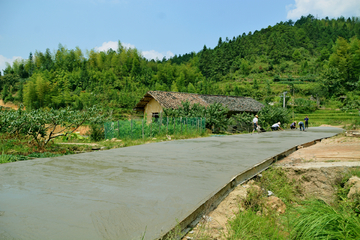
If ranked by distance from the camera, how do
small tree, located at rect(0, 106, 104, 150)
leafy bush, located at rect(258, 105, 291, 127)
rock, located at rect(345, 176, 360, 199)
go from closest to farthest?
rock, located at rect(345, 176, 360, 199), small tree, located at rect(0, 106, 104, 150), leafy bush, located at rect(258, 105, 291, 127)

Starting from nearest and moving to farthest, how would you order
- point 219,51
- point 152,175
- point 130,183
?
1. point 130,183
2. point 152,175
3. point 219,51

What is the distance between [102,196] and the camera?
3.41 metres

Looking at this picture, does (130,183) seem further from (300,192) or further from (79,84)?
(79,84)

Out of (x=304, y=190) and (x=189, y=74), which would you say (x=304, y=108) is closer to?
(x=189, y=74)

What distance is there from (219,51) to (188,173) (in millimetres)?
104712

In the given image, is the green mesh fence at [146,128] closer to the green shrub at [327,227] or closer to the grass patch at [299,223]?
the grass patch at [299,223]

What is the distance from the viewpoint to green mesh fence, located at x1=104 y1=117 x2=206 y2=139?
47.6 feet

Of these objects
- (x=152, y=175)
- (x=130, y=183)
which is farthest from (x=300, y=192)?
(x=130, y=183)

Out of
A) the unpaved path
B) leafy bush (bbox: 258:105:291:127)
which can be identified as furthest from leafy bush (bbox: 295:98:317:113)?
the unpaved path

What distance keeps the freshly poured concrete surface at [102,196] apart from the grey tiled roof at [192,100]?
17.6 m

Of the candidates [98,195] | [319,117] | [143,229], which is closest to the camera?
[143,229]

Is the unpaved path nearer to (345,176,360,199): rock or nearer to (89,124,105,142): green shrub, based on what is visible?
(345,176,360,199): rock

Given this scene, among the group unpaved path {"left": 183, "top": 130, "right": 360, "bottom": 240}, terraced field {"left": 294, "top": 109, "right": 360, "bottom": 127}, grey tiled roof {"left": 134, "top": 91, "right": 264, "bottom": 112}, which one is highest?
grey tiled roof {"left": 134, "top": 91, "right": 264, "bottom": 112}

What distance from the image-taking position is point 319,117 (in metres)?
42.9
